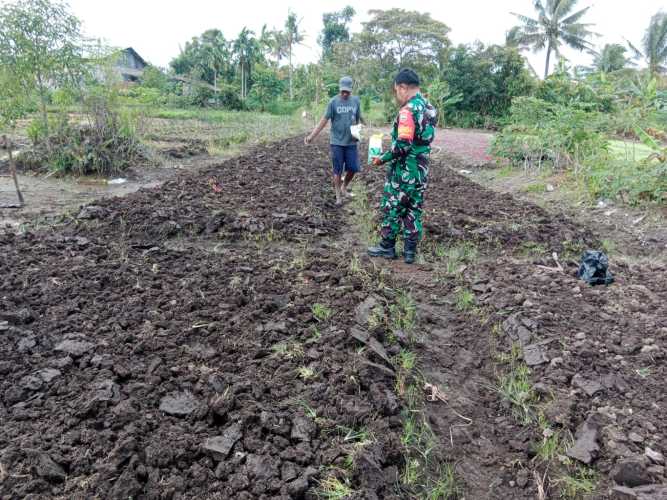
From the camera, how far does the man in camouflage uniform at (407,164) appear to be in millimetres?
4586

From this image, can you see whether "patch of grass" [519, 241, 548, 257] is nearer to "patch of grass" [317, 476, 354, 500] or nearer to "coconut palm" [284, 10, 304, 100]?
"patch of grass" [317, 476, 354, 500]

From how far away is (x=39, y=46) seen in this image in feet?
27.5

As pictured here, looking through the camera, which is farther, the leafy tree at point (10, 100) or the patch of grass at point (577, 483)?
the leafy tree at point (10, 100)

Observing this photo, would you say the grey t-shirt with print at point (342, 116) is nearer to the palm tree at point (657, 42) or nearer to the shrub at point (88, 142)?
the shrub at point (88, 142)

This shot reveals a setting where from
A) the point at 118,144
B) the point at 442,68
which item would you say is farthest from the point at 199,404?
the point at 442,68

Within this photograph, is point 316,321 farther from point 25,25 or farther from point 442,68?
point 442,68

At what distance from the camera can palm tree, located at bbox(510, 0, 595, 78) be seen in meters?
42.9

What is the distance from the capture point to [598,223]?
23.2ft

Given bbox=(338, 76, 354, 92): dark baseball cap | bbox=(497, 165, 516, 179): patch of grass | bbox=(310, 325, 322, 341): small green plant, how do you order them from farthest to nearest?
bbox=(497, 165, 516, 179): patch of grass < bbox=(338, 76, 354, 92): dark baseball cap < bbox=(310, 325, 322, 341): small green plant

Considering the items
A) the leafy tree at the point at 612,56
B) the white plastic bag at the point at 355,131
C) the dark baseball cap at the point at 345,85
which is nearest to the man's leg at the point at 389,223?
the white plastic bag at the point at 355,131

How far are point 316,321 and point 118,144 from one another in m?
8.63

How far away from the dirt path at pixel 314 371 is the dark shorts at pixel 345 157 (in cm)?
208

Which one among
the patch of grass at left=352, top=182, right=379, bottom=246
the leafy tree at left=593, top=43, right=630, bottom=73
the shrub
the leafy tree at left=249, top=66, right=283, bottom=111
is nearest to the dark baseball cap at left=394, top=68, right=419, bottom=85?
the patch of grass at left=352, top=182, right=379, bottom=246

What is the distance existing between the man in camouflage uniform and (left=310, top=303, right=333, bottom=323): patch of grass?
68.5 inches
